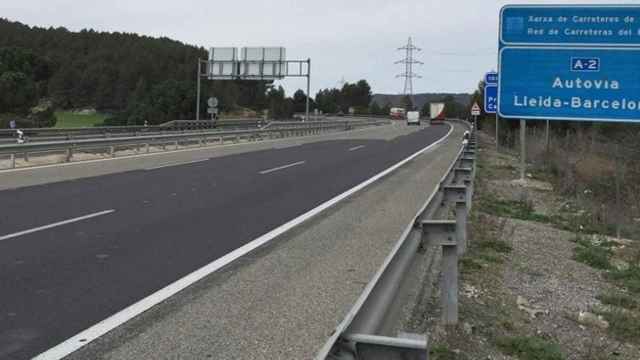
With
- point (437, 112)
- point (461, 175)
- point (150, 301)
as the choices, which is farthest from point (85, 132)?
point (437, 112)

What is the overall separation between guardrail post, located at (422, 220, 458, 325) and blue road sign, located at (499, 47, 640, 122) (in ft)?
33.6

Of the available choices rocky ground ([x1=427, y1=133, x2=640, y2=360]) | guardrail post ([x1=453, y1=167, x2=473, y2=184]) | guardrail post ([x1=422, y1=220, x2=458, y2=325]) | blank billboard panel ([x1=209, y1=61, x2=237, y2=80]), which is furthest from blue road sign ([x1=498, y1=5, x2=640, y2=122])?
blank billboard panel ([x1=209, y1=61, x2=237, y2=80])

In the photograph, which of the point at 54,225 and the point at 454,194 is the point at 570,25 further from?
the point at 54,225

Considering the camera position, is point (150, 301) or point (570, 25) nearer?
point (150, 301)

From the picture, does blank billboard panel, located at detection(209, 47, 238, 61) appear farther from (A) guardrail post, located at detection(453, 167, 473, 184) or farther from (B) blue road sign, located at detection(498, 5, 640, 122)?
(A) guardrail post, located at detection(453, 167, 473, 184)

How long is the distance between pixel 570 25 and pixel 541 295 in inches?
382

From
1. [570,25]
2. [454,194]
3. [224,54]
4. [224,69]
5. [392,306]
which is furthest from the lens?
[224,54]

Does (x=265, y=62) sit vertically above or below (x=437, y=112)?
above

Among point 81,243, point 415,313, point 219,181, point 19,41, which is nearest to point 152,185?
point 219,181

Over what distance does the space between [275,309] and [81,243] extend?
3.73m

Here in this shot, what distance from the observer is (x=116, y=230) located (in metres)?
9.83

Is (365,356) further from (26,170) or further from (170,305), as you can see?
(26,170)

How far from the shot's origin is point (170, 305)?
247 inches

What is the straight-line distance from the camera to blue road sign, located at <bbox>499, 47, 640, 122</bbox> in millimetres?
14484
